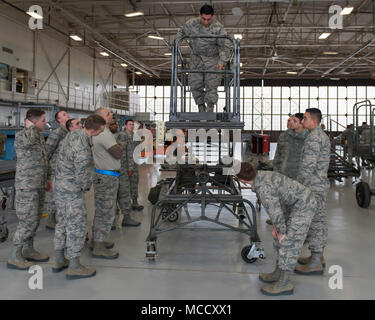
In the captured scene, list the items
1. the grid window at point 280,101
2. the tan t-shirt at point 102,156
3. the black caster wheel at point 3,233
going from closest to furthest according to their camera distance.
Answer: the tan t-shirt at point 102,156, the black caster wheel at point 3,233, the grid window at point 280,101

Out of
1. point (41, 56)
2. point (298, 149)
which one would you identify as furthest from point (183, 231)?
point (41, 56)

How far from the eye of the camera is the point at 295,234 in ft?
10.8

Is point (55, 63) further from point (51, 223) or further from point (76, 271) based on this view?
point (76, 271)

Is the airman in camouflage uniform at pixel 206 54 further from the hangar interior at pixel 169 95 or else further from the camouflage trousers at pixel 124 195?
the camouflage trousers at pixel 124 195

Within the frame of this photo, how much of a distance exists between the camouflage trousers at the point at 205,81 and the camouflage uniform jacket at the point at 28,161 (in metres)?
2.45

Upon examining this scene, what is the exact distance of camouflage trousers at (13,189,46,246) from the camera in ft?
12.9

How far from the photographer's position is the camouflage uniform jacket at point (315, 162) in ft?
Answer: 12.2

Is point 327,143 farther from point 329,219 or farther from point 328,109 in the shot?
point 328,109

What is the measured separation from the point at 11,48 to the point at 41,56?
266cm

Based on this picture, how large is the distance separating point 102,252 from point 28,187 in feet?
3.90

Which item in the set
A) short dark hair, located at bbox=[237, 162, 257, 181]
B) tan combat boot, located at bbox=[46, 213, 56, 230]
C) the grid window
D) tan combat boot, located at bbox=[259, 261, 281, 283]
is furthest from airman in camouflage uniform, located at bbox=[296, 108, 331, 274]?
the grid window

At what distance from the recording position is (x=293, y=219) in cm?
334

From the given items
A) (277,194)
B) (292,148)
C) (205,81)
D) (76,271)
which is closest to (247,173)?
(277,194)

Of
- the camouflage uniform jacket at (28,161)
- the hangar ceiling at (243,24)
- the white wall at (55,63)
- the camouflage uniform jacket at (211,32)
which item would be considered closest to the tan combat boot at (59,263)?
the camouflage uniform jacket at (28,161)
